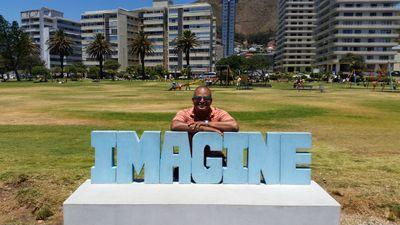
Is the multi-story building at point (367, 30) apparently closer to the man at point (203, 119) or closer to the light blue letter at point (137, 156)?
the man at point (203, 119)

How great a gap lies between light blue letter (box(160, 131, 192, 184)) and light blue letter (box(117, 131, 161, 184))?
76mm

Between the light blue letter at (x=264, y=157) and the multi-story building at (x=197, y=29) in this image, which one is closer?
the light blue letter at (x=264, y=157)

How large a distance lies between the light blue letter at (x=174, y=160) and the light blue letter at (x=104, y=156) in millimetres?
637

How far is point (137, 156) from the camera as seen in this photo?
5.14 metres

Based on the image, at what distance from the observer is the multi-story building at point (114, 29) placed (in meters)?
149

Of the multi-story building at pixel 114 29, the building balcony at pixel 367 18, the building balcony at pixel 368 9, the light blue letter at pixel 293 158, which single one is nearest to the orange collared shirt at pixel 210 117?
the light blue letter at pixel 293 158

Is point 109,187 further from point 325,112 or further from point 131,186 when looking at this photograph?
point 325,112

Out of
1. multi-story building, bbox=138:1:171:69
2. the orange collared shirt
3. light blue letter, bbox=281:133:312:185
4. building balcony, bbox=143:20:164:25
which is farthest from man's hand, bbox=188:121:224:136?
building balcony, bbox=143:20:164:25

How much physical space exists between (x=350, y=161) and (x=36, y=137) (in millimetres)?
9074

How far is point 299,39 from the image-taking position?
16112 centimetres

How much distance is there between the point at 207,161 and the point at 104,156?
1.31m

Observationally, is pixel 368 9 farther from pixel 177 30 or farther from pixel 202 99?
pixel 202 99

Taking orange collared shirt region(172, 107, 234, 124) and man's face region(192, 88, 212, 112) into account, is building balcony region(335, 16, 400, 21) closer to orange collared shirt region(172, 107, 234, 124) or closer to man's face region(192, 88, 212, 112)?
orange collared shirt region(172, 107, 234, 124)

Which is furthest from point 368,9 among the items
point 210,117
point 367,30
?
point 210,117
